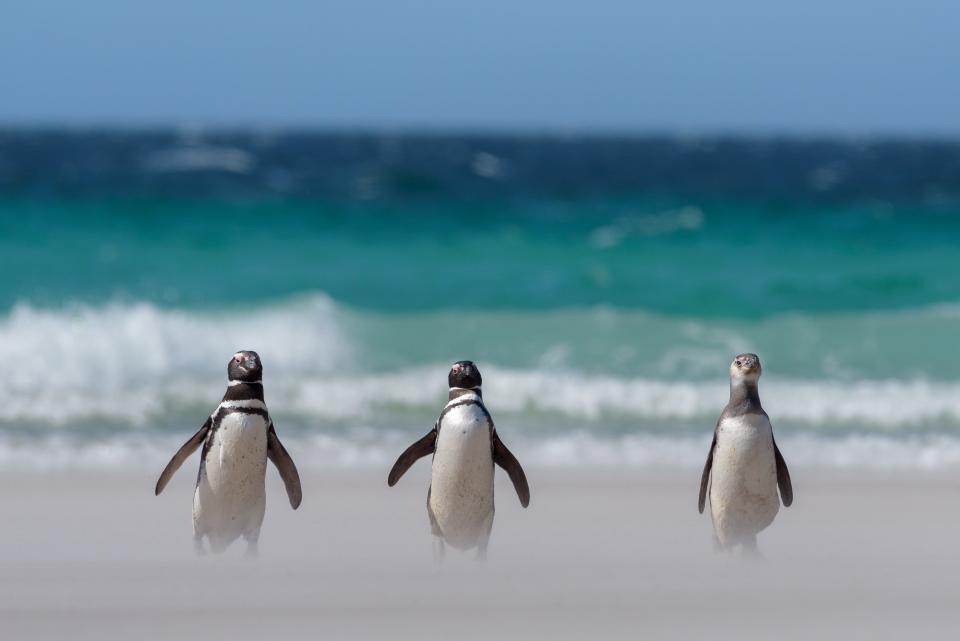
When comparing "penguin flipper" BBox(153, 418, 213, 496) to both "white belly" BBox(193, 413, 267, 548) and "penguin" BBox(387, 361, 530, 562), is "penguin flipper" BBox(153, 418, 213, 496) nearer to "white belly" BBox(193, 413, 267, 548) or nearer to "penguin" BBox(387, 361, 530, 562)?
"white belly" BBox(193, 413, 267, 548)

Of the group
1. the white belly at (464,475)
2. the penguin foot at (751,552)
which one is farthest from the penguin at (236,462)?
the penguin foot at (751,552)

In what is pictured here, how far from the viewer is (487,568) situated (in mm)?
5137

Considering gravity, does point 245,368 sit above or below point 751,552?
above

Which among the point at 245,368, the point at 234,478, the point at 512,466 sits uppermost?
the point at 245,368

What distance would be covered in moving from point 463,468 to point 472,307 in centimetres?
852

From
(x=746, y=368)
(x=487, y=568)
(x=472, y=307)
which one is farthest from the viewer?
(x=472, y=307)

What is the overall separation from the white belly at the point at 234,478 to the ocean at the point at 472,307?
2.01 m

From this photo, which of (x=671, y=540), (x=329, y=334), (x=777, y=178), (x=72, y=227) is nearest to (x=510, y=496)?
(x=671, y=540)

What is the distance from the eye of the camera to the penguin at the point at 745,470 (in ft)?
17.1

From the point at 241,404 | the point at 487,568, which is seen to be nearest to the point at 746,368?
the point at 487,568

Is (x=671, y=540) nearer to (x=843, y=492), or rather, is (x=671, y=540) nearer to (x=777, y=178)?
(x=843, y=492)

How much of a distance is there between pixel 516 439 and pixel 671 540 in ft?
7.67

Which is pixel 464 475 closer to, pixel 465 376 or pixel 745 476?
pixel 465 376

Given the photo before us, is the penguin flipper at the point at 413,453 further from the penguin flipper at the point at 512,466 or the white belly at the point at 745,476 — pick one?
the white belly at the point at 745,476
